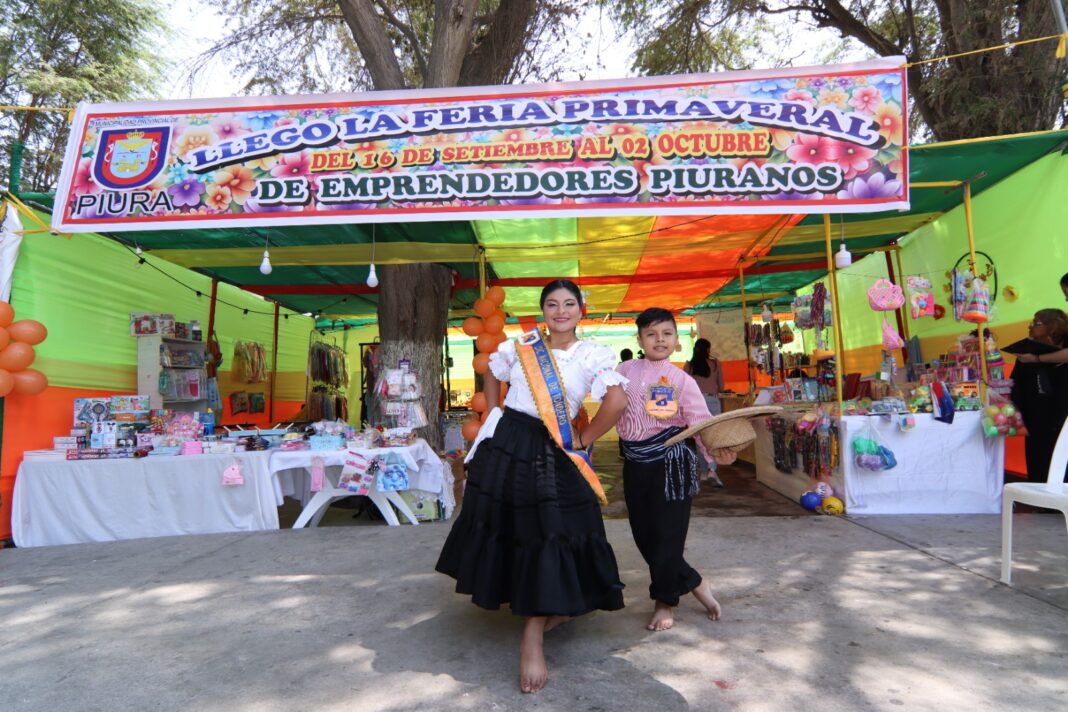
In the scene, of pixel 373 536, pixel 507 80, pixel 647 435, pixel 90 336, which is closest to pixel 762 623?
pixel 647 435

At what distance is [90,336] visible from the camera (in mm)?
5879

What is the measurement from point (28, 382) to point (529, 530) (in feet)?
14.8

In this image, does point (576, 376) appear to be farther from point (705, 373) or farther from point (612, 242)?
point (705, 373)

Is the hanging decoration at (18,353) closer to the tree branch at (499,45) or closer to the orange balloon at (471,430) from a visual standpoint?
the orange balloon at (471,430)

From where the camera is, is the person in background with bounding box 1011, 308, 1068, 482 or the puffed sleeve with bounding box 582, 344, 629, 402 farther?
the person in background with bounding box 1011, 308, 1068, 482

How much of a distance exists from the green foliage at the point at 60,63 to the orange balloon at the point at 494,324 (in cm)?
855

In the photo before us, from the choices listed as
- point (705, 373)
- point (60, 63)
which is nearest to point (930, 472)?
point (705, 373)

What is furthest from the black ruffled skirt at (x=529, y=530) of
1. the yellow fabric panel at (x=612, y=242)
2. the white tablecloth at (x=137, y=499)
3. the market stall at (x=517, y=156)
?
the yellow fabric panel at (x=612, y=242)

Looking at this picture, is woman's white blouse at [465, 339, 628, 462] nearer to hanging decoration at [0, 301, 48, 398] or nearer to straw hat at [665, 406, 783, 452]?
straw hat at [665, 406, 783, 452]

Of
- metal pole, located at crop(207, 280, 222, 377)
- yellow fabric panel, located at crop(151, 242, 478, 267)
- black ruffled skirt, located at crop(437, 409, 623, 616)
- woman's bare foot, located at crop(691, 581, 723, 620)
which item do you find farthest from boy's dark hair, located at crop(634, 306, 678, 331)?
metal pole, located at crop(207, 280, 222, 377)

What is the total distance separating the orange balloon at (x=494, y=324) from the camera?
A: 249 inches

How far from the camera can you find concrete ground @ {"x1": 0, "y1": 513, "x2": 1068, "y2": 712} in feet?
7.55

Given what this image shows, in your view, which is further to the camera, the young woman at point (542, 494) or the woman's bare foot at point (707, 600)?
the woman's bare foot at point (707, 600)

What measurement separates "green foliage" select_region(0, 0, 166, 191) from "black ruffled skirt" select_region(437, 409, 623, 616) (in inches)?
437
